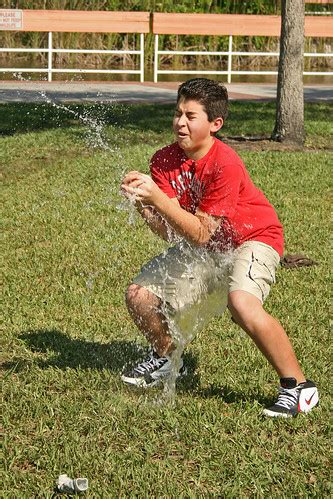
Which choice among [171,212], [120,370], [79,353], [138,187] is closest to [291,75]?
[79,353]

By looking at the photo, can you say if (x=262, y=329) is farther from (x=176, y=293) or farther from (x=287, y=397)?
(x=176, y=293)

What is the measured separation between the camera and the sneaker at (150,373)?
16.3 feet

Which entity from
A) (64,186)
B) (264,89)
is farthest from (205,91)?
(264,89)

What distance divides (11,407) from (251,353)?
135cm

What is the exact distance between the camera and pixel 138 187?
4.17m

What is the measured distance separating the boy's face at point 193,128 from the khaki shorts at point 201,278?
43 centimetres

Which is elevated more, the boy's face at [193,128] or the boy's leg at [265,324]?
the boy's face at [193,128]

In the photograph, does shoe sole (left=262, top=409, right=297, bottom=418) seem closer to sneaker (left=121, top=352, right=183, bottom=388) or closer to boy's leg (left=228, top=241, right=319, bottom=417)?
boy's leg (left=228, top=241, right=319, bottom=417)

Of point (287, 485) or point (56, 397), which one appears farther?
point (56, 397)

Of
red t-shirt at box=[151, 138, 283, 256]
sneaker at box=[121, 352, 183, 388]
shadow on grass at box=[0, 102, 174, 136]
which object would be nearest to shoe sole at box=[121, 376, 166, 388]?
sneaker at box=[121, 352, 183, 388]

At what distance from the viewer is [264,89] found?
1916cm

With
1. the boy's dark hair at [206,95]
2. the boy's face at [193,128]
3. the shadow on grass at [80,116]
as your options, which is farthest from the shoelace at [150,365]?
the shadow on grass at [80,116]

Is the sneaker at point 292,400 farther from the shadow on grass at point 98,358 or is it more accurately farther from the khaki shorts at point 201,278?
the khaki shorts at point 201,278

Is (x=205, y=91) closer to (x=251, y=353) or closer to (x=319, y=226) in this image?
(x=251, y=353)
